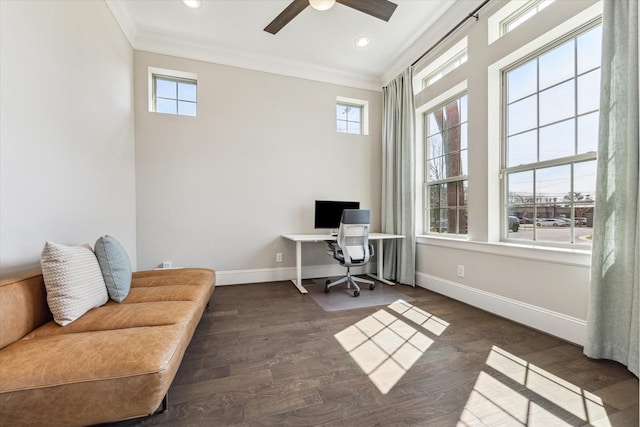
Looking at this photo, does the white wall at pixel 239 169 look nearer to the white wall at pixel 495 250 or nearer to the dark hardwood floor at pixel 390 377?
the dark hardwood floor at pixel 390 377

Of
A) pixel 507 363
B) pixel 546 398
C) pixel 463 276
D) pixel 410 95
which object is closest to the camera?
pixel 546 398

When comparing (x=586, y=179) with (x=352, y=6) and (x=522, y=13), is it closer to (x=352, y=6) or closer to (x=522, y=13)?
(x=522, y=13)

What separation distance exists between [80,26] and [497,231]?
13.6 feet

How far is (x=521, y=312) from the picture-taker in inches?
90.8

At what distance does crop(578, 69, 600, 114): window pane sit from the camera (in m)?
1.98

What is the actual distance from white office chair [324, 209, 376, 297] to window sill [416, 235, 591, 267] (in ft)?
3.09

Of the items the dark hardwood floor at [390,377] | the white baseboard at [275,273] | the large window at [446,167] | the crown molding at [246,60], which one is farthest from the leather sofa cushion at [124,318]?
the crown molding at [246,60]

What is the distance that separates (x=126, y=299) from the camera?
179 cm

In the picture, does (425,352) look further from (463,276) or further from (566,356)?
(463,276)

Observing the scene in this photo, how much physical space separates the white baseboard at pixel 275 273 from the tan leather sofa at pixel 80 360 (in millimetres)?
2066

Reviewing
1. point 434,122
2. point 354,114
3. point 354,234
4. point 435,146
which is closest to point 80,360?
point 354,234

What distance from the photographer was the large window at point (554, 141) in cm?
203

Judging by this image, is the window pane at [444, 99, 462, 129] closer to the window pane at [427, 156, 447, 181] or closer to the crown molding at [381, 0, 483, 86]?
the window pane at [427, 156, 447, 181]

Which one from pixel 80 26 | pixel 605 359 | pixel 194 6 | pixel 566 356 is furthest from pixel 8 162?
pixel 605 359
